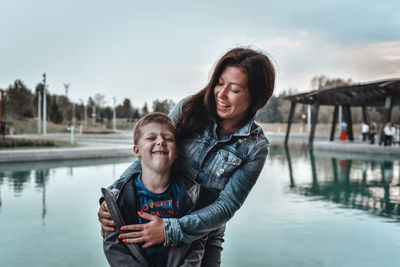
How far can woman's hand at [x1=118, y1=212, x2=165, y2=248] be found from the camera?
1.84m

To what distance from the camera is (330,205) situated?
7.25m

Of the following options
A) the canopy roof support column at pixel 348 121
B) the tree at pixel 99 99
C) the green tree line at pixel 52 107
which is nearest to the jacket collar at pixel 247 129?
the canopy roof support column at pixel 348 121

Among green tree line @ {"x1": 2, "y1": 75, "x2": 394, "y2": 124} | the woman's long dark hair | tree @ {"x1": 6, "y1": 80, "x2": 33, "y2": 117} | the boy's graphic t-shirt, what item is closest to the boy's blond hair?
the woman's long dark hair

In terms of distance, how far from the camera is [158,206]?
6.40 ft

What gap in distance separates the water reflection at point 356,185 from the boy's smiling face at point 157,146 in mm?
5517

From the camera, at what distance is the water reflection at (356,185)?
7332 mm

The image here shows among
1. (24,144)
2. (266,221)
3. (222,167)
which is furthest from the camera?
(24,144)

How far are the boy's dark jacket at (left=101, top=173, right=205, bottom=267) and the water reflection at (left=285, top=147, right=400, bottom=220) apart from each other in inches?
213

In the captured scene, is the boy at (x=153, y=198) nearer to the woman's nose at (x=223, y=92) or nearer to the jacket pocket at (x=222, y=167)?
the jacket pocket at (x=222, y=167)

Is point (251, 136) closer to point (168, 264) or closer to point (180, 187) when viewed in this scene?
point (180, 187)

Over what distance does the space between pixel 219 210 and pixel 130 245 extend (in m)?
0.43

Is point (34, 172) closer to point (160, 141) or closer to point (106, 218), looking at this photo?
point (106, 218)

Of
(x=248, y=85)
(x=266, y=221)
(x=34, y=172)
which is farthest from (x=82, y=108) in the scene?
(x=248, y=85)

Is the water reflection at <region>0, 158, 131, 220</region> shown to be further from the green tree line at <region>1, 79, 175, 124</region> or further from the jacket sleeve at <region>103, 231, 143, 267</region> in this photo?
the green tree line at <region>1, 79, 175, 124</region>
